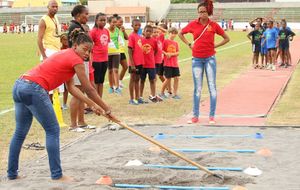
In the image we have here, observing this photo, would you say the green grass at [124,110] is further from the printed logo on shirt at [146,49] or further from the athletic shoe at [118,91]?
the printed logo on shirt at [146,49]

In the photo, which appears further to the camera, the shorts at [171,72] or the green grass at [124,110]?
the shorts at [171,72]

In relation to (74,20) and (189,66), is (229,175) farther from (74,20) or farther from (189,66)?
(189,66)

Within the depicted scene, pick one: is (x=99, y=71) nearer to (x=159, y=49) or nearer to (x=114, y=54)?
(x=159, y=49)

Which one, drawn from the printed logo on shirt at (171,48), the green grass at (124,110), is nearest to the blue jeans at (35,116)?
the green grass at (124,110)

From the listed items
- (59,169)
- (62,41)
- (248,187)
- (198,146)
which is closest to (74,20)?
(62,41)

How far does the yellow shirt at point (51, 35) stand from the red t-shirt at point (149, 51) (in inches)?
87.6

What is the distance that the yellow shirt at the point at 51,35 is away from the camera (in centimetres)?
937

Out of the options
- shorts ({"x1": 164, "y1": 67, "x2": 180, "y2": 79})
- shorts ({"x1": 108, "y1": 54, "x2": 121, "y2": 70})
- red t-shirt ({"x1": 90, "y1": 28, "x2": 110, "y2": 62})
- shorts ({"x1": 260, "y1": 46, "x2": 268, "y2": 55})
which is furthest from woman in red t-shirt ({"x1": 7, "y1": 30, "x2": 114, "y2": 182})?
shorts ({"x1": 260, "y1": 46, "x2": 268, "y2": 55})

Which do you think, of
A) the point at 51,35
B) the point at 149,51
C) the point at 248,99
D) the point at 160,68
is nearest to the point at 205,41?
the point at 149,51

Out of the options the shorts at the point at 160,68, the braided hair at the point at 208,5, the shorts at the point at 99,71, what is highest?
the braided hair at the point at 208,5

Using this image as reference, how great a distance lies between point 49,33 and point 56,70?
392cm

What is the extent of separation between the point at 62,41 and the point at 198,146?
3381 millimetres

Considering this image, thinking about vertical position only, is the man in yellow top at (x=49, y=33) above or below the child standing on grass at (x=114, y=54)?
above

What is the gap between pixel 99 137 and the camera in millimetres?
8125
